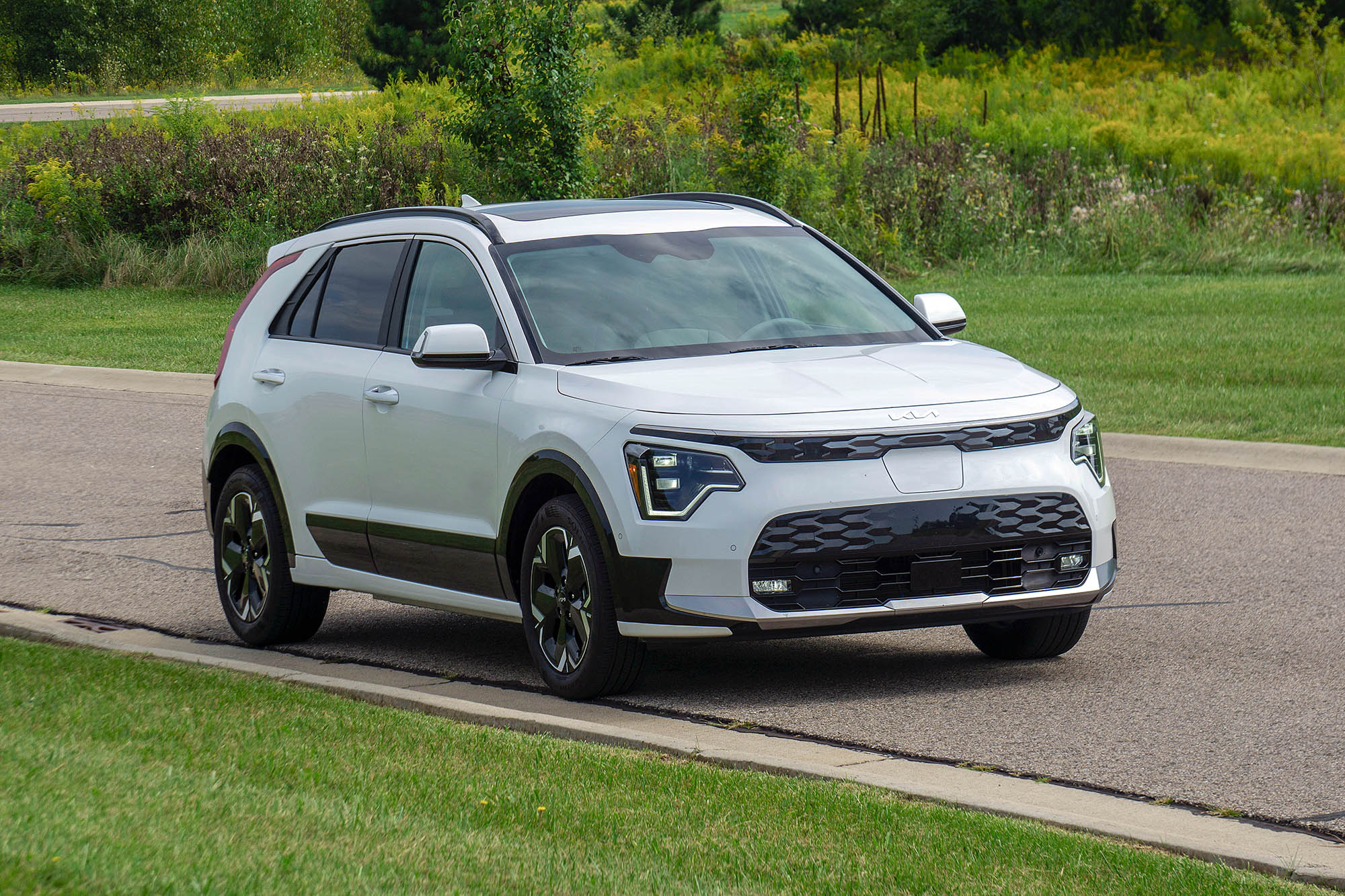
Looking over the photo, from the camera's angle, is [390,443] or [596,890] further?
[390,443]

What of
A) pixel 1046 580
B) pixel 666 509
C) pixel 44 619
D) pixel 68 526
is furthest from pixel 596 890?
pixel 68 526

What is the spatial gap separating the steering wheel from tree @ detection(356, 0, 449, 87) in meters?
39.7

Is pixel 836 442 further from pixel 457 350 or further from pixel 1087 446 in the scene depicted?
pixel 457 350

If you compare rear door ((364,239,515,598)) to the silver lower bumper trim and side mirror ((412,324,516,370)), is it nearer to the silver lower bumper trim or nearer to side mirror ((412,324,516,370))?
side mirror ((412,324,516,370))

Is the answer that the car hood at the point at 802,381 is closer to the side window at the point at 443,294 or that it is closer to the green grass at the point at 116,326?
the side window at the point at 443,294

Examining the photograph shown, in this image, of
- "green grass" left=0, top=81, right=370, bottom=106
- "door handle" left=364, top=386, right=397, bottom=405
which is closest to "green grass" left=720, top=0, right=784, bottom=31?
"green grass" left=0, top=81, right=370, bottom=106

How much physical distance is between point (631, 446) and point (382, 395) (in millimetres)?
1634

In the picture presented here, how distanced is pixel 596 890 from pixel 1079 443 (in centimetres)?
331

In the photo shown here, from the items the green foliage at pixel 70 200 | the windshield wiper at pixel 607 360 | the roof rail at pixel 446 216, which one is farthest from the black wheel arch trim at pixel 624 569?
the green foliage at pixel 70 200

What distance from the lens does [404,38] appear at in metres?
47.5

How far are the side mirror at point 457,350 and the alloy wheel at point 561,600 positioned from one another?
0.75 meters

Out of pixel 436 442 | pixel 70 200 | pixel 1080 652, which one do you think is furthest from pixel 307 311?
pixel 70 200

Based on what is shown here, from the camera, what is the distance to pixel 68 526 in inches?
457

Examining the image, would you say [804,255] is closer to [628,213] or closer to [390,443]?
[628,213]
